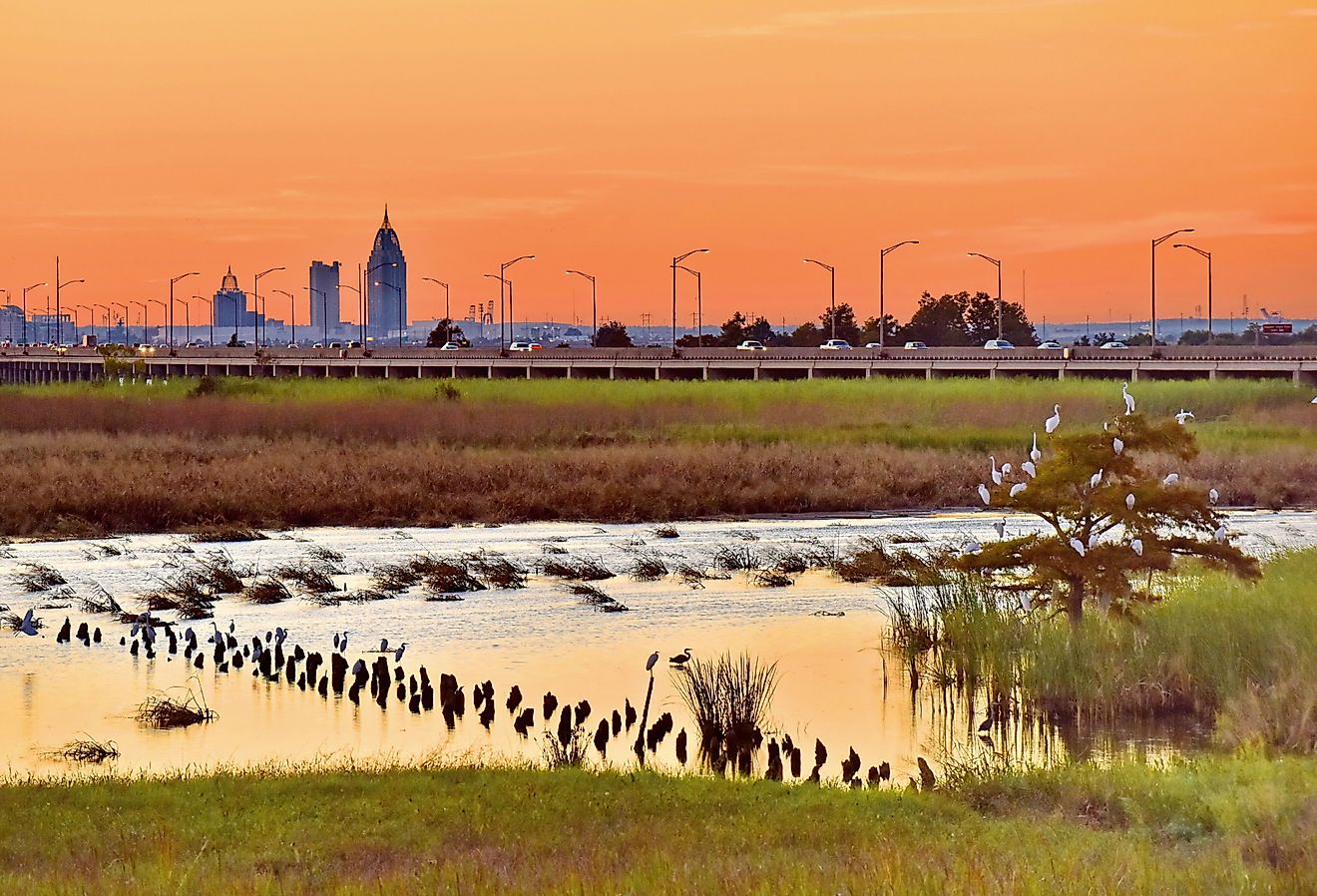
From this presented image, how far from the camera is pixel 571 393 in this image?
3659 inches

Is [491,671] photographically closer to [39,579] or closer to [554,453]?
[39,579]

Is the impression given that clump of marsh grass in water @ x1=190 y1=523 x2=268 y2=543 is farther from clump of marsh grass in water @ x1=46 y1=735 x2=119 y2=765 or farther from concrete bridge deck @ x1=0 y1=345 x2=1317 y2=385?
concrete bridge deck @ x1=0 y1=345 x2=1317 y2=385

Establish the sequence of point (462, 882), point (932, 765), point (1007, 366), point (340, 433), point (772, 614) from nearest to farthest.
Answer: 1. point (462, 882)
2. point (932, 765)
3. point (772, 614)
4. point (340, 433)
5. point (1007, 366)

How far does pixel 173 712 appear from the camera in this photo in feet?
67.7

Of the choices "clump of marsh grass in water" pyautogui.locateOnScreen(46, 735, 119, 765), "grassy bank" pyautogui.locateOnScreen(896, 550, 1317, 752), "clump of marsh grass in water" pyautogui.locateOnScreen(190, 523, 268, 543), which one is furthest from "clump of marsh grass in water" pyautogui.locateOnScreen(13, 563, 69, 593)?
"grassy bank" pyautogui.locateOnScreen(896, 550, 1317, 752)

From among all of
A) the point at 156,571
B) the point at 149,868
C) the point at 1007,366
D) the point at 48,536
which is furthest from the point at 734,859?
the point at 1007,366

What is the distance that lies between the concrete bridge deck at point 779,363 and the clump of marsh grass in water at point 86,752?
91.8 m

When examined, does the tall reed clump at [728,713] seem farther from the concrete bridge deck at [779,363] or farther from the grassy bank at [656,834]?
the concrete bridge deck at [779,363]

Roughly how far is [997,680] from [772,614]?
25.6 ft

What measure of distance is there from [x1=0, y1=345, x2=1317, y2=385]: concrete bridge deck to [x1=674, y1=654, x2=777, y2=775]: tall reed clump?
87.1 metres

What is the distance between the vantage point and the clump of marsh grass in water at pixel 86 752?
18677 mm

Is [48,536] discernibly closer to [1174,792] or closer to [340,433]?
[340,433]

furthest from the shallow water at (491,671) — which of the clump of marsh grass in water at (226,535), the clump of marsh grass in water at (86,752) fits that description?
the clump of marsh grass in water at (226,535)

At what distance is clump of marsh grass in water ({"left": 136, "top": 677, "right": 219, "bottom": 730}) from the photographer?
67.2ft
